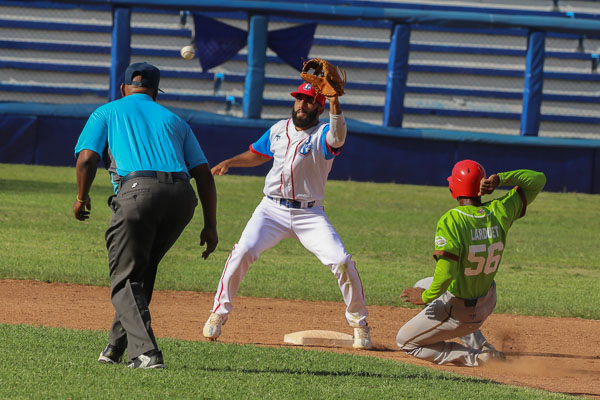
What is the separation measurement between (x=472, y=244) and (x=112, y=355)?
2.31 metres

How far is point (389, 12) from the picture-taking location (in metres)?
17.8

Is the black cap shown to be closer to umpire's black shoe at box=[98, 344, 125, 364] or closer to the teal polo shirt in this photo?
the teal polo shirt

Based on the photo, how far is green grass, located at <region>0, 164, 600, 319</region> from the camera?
9.20 m

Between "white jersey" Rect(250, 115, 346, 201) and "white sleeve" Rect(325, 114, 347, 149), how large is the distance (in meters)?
0.15

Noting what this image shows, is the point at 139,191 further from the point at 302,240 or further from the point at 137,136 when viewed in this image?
the point at 302,240

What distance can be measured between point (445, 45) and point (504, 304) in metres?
16.3

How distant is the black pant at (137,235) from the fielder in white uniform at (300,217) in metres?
1.47

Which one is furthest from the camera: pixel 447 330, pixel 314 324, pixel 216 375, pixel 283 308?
pixel 283 308

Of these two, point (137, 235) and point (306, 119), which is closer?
point (137, 235)

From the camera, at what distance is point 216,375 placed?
5008 millimetres

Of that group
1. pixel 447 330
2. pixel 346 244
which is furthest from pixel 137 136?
pixel 346 244

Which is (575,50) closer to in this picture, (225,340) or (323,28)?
(323,28)

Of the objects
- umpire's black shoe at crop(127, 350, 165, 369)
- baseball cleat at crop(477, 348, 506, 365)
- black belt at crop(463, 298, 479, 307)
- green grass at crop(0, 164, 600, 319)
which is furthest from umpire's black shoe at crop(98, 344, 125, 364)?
Result: green grass at crop(0, 164, 600, 319)

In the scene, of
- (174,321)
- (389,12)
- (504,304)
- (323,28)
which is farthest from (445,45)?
(174,321)
